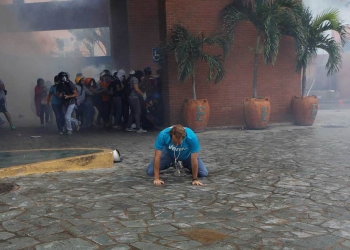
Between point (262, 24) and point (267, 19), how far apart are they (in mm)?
449

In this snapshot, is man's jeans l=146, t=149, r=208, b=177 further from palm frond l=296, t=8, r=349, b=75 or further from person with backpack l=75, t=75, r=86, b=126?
palm frond l=296, t=8, r=349, b=75

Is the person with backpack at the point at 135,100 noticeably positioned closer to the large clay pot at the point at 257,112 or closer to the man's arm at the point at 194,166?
the large clay pot at the point at 257,112

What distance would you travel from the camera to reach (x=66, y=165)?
25.3 feet

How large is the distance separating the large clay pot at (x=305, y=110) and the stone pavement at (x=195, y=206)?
4613 millimetres

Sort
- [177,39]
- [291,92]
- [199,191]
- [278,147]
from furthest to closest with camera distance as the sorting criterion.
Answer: [291,92]
[177,39]
[278,147]
[199,191]

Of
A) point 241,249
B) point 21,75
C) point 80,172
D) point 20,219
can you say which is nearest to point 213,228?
point 241,249

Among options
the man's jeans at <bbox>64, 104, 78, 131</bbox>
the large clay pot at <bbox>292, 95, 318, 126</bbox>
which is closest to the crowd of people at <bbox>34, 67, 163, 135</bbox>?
the man's jeans at <bbox>64, 104, 78, 131</bbox>

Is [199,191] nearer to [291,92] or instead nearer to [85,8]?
[291,92]

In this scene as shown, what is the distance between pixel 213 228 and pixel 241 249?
23.3 inches

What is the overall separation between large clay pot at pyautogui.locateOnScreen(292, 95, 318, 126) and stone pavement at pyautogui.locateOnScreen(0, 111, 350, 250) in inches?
182

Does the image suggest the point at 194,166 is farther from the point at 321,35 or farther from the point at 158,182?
the point at 321,35

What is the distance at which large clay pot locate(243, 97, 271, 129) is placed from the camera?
12912 mm

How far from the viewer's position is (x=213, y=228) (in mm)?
4738

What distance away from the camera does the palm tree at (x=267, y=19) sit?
12.5 meters
